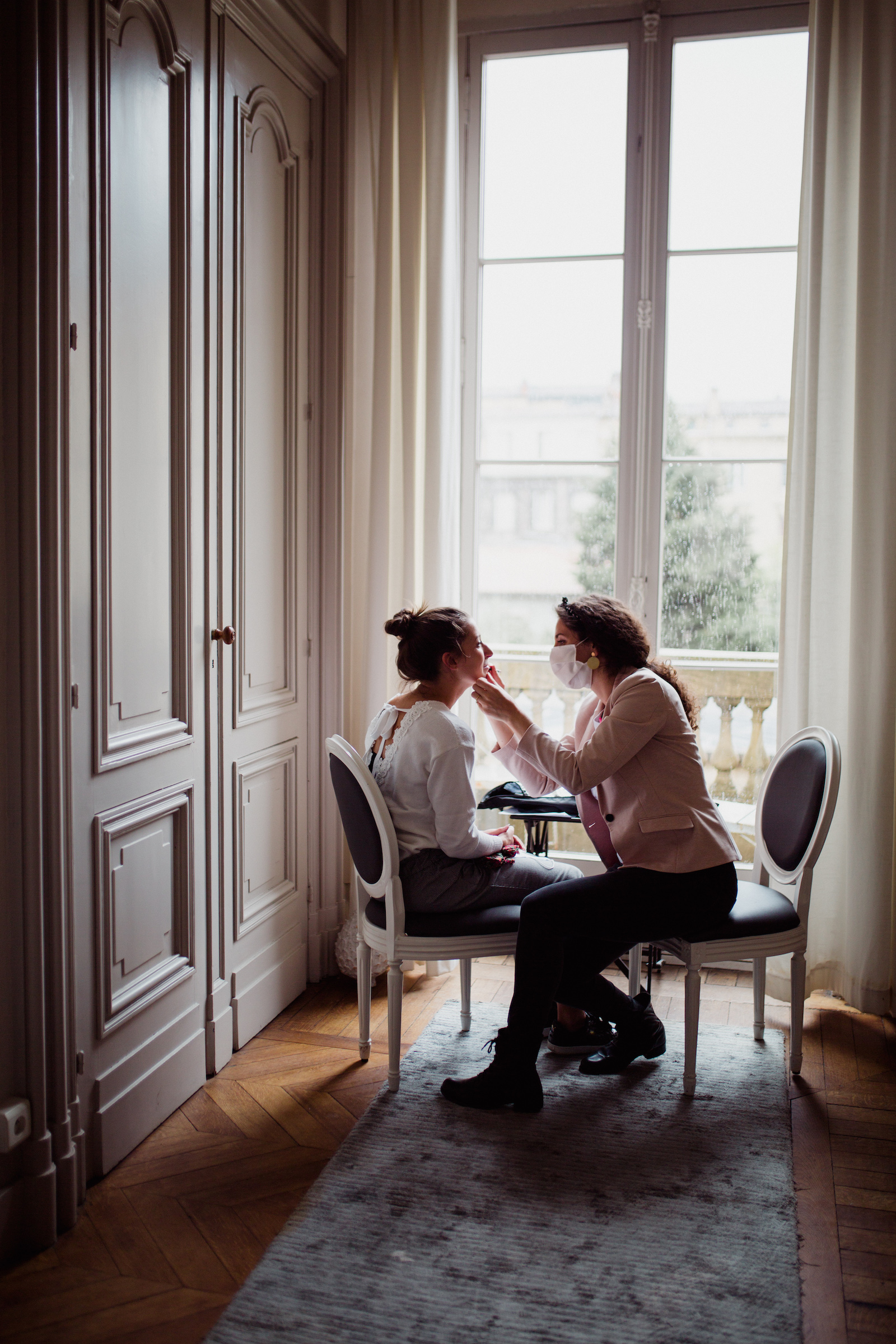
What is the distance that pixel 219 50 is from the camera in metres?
2.47

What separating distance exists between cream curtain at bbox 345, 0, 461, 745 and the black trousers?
107cm

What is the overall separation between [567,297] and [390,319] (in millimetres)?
621

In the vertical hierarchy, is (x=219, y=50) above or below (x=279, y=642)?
above

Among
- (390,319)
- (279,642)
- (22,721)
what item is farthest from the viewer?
(390,319)

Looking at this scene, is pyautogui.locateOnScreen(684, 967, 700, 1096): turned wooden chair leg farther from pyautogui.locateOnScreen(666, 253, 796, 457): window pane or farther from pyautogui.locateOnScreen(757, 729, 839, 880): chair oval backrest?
pyautogui.locateOnScreen(666, 253, 796, 457): window pane

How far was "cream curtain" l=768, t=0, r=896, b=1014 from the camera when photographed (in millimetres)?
2861

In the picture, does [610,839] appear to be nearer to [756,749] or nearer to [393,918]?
[393,918]

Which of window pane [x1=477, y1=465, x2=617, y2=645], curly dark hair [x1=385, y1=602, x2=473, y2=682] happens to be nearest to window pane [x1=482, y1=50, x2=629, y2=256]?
window pane [x1=477, y1=465, x2=617, y2=645]

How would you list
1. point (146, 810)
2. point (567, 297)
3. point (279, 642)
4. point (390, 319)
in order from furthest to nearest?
point (567, 297) < point (390, 319) < point (279, 642) < point (146, 810)

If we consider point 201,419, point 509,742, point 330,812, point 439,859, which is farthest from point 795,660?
point 201,419

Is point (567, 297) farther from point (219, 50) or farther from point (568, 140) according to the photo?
point (219, 50)

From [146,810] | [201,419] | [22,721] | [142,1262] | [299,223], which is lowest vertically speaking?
[142,1262]

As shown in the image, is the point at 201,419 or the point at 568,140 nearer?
the point at 201,419

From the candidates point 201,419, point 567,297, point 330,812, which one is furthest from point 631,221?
point 330,812
